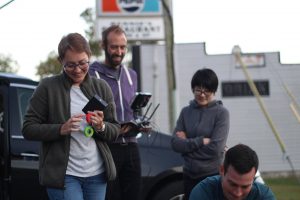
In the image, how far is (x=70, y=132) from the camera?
4.40m

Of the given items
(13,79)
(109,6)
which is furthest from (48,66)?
(13,79)


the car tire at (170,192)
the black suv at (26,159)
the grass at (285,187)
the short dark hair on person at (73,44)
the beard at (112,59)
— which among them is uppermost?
the short dark hair on person at (73,44)

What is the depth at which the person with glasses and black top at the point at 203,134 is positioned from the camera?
5656 millimetres

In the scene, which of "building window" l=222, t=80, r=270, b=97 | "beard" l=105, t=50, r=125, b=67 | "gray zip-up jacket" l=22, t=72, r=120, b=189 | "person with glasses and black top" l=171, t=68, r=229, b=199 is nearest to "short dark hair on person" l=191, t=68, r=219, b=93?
"person with glasses and black top" l=171, t=68, r=229, b=199

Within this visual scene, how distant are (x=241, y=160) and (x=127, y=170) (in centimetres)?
204

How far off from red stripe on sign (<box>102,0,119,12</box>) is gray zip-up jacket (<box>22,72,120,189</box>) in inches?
308

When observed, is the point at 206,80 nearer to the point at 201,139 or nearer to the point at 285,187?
A: the point at 201,139

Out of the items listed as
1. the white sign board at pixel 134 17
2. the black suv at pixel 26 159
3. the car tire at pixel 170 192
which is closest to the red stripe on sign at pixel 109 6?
the white sign board at pixel 134 17

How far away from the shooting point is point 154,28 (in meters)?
11.5

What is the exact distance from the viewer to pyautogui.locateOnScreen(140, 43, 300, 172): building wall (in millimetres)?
18469

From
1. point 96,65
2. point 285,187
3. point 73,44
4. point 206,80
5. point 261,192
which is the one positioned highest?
point 73,44

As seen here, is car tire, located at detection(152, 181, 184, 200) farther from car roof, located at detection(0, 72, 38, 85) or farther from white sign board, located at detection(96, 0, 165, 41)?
white sign board, located at detection(96, 0, 165, 41)

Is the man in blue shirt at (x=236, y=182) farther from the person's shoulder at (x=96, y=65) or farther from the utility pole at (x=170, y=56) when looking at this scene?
the utility pole at (x=170, y=56)

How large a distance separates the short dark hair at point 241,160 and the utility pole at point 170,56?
26.7 ft
